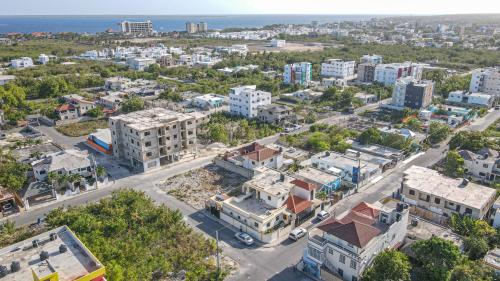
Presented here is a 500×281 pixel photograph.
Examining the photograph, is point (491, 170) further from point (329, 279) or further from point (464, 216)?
point (329, 279)

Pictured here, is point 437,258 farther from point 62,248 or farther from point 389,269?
point 62,248

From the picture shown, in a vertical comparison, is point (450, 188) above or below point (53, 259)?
below

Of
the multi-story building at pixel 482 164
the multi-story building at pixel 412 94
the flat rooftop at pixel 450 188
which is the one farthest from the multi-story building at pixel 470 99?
the flat rooftop at pixel 450 188

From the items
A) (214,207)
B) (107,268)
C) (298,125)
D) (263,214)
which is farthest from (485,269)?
(298,125)

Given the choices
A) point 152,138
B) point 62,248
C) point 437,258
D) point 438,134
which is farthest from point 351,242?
point 438,134

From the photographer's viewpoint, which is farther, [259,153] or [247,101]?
[247,101]

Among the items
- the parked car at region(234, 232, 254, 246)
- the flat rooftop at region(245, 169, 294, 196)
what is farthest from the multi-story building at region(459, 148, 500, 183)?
the parked car at region(234, 232, 254, 246)

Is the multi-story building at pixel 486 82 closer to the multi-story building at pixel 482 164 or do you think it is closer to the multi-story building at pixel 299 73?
the multi-story building at pixel 299 73
